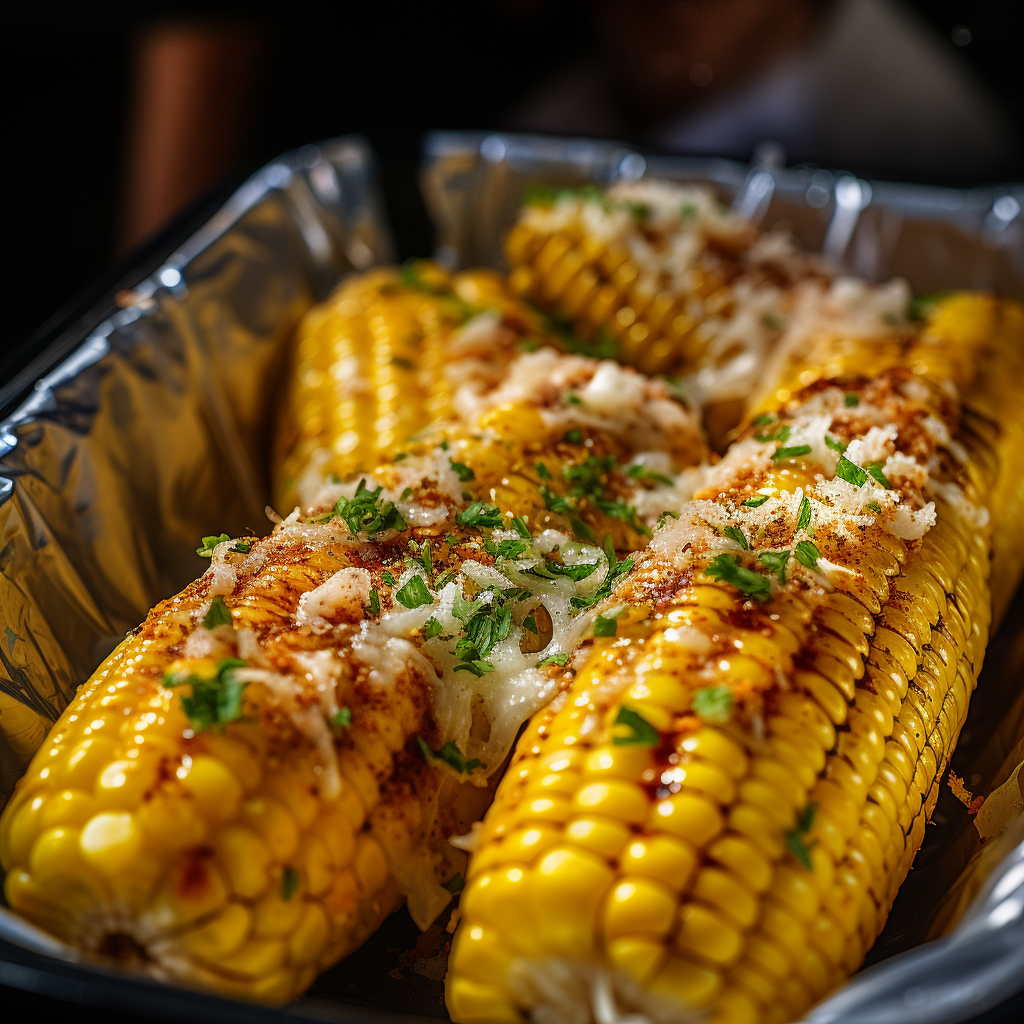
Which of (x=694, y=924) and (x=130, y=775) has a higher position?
(x=130, y=775)

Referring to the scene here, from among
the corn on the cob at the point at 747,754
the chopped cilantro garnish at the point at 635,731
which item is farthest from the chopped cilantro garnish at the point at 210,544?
the chopped cilantro garnish at the point at 635,731

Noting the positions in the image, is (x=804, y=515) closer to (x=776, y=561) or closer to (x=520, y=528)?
(x=776, y=561)

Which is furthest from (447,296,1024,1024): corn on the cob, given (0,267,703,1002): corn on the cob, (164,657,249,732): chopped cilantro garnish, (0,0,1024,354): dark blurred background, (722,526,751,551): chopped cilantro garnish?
(0,0,1024,354): dark blurred background

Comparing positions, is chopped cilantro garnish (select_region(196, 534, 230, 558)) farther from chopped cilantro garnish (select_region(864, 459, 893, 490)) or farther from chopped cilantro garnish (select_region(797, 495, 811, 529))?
chopped cilantro garnish (select_region(864, 459, 893, 490))

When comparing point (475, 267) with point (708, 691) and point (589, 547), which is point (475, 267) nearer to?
point (589, 547)

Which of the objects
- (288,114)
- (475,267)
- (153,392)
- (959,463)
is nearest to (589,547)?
(959,463)

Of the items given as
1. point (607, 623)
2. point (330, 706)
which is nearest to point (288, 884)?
point (330, 706)

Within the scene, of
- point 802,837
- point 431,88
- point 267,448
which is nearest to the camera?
point 802,837
